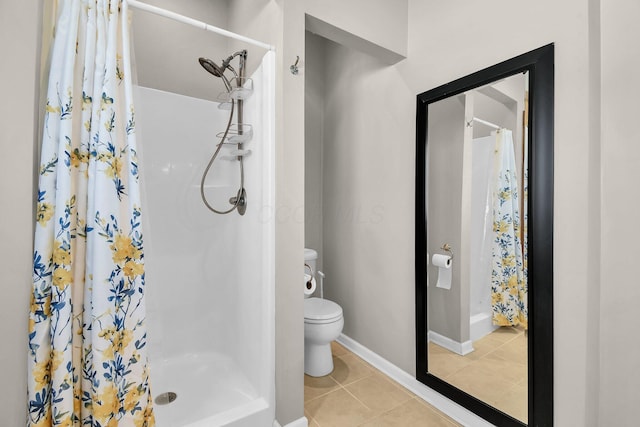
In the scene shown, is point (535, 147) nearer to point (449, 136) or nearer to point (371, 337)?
point (449, 136)

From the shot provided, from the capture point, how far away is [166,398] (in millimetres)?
1700

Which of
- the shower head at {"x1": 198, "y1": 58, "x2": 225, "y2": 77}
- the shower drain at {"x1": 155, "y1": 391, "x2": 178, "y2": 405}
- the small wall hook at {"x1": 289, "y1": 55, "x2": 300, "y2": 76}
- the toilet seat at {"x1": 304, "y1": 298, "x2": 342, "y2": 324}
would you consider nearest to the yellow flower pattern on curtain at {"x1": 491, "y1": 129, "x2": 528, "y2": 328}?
the toilet seat at {"x1": 304, "y1": 298, "x2": 342, "y2": 324}

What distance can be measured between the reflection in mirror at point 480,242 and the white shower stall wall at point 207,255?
1.00 meters

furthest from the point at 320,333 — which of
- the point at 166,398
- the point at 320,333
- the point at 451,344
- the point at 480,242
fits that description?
the point at 480,242

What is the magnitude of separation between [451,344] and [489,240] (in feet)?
2.14

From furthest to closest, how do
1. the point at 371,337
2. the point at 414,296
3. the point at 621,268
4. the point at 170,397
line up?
1. the point at 371,337
2. the point at 414,296
3. the point at 170,397
4. the point at 621,268

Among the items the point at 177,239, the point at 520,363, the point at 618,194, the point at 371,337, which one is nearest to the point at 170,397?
the point at 177,239

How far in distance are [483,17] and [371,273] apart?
1729 millimetres

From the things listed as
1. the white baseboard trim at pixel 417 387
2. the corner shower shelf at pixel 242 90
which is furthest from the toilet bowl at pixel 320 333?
the corner shower shelf at pixel 242 90

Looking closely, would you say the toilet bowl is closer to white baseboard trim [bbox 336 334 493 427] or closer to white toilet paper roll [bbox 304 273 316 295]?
white toilet paper roll [bbox 304 273 316 295]

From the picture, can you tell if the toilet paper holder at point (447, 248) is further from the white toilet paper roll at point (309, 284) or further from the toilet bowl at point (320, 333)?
the white toilet paper roll at point (309, 284)

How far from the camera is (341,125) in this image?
263 centimetres

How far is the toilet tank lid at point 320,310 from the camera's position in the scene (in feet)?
6.64

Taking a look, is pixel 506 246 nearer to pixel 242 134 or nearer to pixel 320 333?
pixel 320 333
